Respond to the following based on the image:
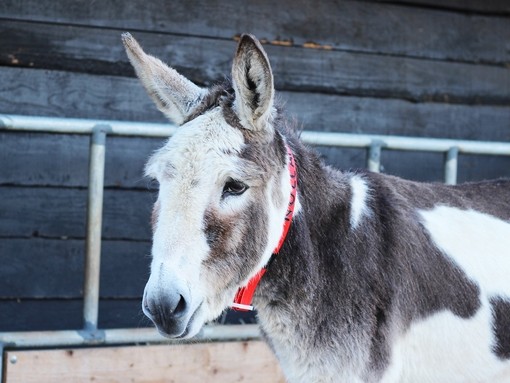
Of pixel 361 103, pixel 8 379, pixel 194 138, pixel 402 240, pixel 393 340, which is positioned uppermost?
pixel 361 103

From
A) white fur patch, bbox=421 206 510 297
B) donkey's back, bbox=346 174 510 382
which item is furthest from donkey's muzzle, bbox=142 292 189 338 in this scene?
white fur patch, bbox=421 206 510 297

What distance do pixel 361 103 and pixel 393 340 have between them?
2796 millimetres

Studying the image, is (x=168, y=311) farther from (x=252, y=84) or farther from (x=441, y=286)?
(x=441, y=286)

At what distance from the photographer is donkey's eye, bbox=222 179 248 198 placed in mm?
3006

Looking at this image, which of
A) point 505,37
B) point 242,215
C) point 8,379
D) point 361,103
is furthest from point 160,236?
point 505,37

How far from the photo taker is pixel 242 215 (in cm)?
302

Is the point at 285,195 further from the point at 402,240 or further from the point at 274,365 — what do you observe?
the point at 274,365

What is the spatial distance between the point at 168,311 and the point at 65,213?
2.49 metres

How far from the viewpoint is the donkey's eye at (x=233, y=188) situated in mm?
3006

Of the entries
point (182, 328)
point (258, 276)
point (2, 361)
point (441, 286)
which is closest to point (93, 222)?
point (2, 361)

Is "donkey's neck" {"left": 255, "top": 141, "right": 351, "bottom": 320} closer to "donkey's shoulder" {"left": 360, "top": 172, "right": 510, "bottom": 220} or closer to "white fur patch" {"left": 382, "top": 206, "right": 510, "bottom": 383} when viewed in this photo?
"donkey's shoulder" {"left": 360, "top": 172, "right": 510, "bottom": 220}

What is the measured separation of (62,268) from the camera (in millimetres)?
5160

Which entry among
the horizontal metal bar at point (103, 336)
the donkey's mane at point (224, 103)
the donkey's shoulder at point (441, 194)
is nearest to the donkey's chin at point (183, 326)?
the donkey's mane at point (224, 103)

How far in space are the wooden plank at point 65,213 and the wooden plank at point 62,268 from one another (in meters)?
0.05
